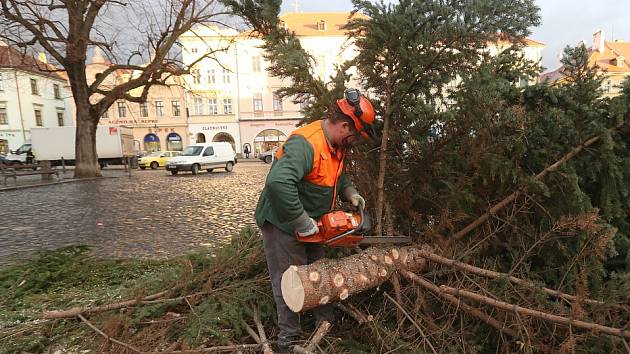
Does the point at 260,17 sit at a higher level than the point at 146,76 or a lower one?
lower

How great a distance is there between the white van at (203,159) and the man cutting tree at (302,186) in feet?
61.3

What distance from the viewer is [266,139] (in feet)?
140

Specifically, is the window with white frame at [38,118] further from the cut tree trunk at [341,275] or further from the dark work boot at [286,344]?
the cut tree trunk at [341,275]

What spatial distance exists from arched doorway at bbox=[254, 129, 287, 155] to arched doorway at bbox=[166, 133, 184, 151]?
8588 millimetres

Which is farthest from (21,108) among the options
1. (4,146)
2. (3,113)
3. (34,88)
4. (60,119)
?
(60,119)

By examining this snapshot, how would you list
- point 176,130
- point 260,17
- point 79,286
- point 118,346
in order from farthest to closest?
point 176,130
point 79,286
point 260,17
point 118,346

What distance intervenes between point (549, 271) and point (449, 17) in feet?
6.57

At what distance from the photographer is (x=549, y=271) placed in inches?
107

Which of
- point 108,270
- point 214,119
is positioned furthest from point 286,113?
point 108,270

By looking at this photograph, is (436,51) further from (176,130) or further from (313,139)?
(176,130)

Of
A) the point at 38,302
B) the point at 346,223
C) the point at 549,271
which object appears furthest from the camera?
the point at 38,302

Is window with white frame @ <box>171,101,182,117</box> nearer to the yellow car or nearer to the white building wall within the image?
the white building wall

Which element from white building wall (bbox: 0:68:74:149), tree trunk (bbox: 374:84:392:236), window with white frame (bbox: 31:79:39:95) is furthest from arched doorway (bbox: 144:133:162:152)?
tree trunk (bbox: 374:84:392:236)

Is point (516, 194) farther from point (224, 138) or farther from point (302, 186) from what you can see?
point (224, 138)
